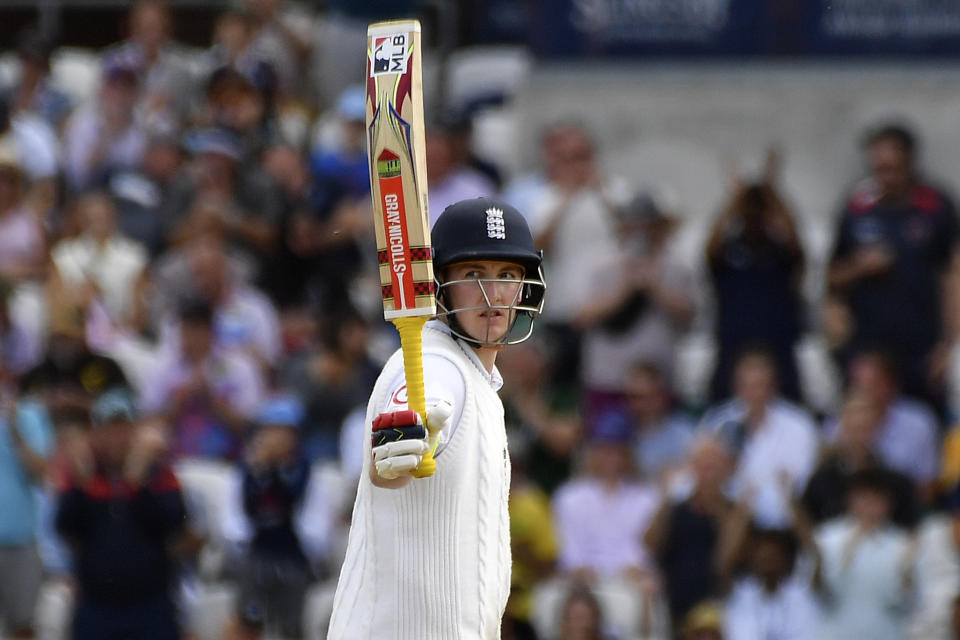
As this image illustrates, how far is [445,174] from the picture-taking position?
1158 cm

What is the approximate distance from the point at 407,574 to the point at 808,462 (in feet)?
17.2

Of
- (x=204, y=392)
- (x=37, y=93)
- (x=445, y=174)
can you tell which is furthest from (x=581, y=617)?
(x=37, y=93)

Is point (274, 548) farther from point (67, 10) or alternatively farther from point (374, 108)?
point (67, 10)

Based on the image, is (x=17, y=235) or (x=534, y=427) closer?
(x=534, y=427)

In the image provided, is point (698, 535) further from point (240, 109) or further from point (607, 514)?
point (240, 109)

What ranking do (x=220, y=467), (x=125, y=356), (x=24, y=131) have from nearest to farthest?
(x=220, y=467), (x=125, y=356), (x=24, y=131)

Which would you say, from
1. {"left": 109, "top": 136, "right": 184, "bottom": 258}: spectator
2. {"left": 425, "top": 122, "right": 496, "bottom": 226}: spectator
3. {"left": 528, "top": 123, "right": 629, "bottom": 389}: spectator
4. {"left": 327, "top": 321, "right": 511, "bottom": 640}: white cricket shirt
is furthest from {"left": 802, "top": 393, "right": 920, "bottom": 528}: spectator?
{"left": 109, "top": 136, "right": 184, "bottom": 258}: spectator

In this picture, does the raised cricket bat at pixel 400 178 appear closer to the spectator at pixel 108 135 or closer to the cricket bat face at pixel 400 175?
the cricket bat face at pixel 400 175

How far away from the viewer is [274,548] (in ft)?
33.0

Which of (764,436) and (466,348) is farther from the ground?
(466,348)

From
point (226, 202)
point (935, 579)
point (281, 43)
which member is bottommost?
point (935, 579)

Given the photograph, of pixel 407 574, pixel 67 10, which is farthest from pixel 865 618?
pixel 67 10

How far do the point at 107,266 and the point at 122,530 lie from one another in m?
2.96

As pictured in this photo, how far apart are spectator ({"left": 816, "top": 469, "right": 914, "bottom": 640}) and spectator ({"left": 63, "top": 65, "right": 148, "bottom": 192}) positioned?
6.23 meters
